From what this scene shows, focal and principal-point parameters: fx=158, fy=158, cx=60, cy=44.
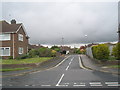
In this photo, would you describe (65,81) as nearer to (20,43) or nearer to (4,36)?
(4,36)

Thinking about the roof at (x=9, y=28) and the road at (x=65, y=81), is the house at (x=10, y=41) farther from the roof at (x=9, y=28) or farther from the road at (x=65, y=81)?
the road at (x=65, y=81)

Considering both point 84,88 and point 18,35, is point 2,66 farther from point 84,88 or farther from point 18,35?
point 84,88

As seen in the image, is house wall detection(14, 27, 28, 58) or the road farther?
house wall detection(14, 27, 28, 58)

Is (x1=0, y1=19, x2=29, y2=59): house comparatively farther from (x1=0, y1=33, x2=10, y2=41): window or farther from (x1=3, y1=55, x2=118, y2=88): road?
(x1=3, y1=55, x2=118, y2=88): road

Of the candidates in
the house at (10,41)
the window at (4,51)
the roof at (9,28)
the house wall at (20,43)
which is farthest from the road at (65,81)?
the roof at (9,28)

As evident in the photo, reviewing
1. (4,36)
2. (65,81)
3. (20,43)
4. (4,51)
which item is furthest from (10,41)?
(65,81)

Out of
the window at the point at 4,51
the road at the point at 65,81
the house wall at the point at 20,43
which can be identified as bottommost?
the road at the point at 65,81

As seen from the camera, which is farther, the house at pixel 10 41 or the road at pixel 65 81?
the house at pixel 10 41

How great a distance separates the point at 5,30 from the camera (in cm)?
2986

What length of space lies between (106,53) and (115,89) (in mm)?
14073

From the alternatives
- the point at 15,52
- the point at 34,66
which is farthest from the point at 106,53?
the point at 15,52

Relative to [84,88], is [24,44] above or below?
above

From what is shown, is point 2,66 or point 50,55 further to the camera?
point 50,55

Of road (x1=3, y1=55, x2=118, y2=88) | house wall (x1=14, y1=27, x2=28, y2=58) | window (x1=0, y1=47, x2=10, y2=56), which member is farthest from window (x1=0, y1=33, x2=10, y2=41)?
road (x1=3, y1=55, x2=118, y2=88)
